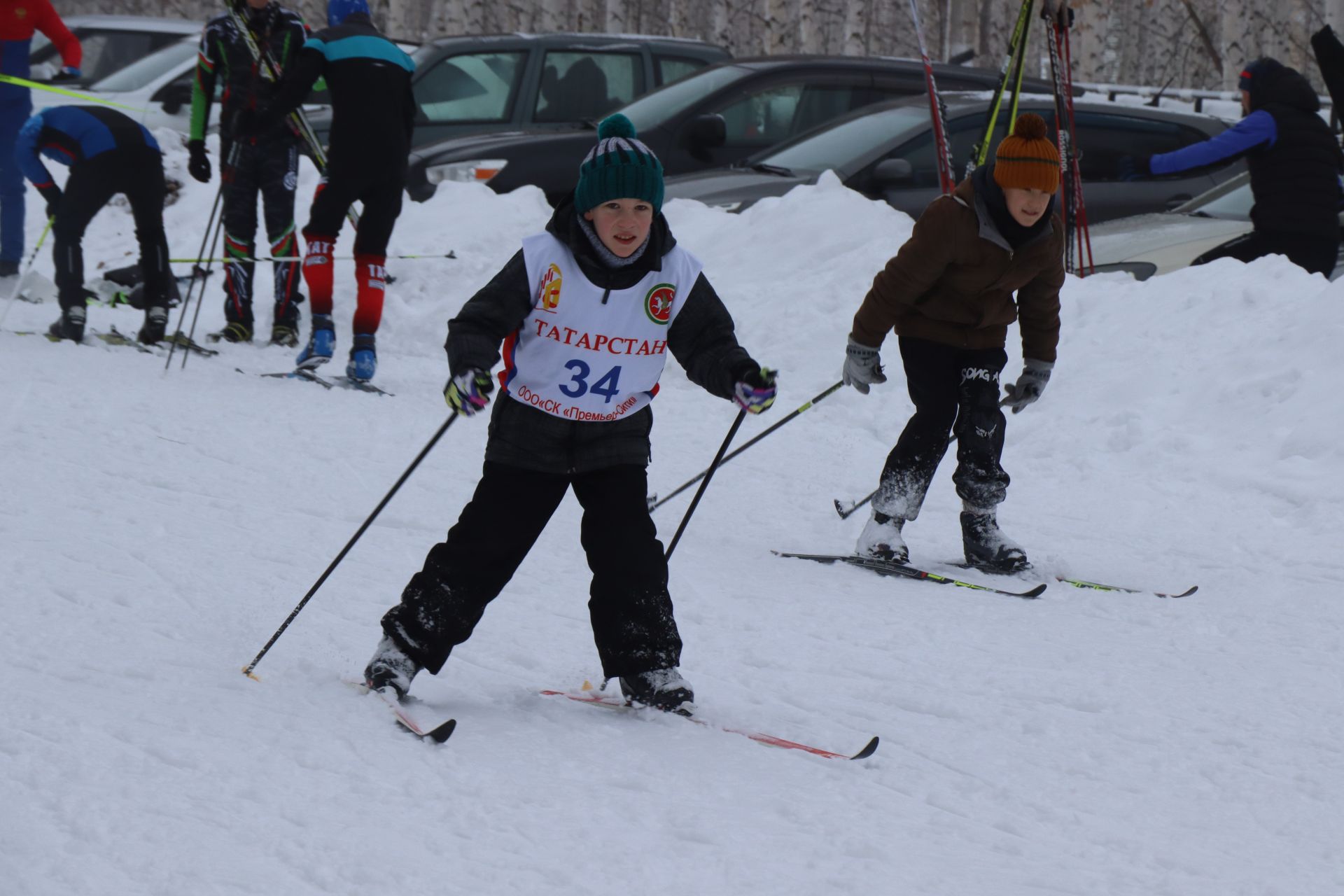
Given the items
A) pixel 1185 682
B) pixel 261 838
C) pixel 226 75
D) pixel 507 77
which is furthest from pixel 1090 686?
pixel 507 77

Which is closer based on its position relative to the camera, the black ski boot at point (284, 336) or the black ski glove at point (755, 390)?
the black ski glove at point (755, 390)

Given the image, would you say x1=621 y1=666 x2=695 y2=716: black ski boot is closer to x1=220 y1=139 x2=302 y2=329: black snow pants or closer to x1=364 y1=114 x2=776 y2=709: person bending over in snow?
x1=364 y1=114 x2=776 y2=709: person bending over in snow

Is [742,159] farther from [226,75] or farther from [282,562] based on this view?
[282,562]

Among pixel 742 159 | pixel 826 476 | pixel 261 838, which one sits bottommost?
pixel 826 476

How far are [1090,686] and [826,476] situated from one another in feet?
8.69

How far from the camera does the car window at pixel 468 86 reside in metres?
11.1

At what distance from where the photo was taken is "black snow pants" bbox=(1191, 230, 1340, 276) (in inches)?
309

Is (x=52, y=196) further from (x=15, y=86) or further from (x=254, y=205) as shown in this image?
(x=15, y=86)

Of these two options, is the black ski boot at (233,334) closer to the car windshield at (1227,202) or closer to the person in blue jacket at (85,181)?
the person in blue jacket at (85,181)

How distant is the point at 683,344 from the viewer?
3309mm

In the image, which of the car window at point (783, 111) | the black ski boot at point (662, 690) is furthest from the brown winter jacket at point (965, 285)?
the car window at point (783, 111)

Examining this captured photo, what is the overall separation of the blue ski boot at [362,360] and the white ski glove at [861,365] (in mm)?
3103

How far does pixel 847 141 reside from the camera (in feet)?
30.3

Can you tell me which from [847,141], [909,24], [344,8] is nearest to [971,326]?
[344,8]
